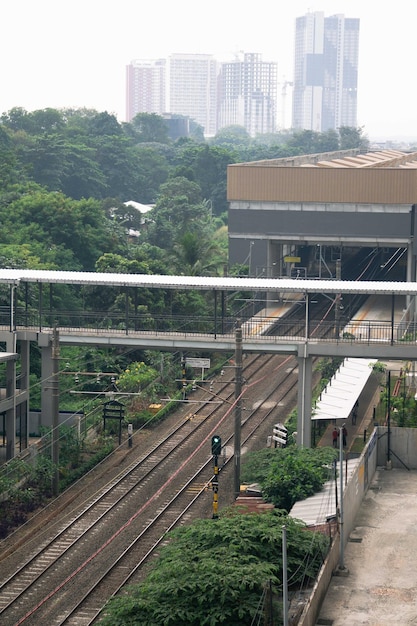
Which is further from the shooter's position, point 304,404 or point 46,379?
point 304,404

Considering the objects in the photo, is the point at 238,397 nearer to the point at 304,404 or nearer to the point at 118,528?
the point at 304,404

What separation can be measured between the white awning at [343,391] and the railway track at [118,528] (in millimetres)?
3226

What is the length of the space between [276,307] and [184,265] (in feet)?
24.9

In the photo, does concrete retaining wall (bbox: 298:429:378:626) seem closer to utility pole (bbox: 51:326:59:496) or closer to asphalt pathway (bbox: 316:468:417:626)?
asphalt pathway (bbox: 316:468:417:626)

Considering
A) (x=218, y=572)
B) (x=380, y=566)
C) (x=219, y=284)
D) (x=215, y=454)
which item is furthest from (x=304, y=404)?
(x=218, y=572)

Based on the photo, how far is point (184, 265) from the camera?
216 ft

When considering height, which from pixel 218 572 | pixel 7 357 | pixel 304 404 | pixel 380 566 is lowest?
pixel 380 566

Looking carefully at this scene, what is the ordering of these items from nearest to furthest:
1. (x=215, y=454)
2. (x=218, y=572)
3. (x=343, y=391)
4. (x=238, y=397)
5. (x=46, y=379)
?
(x=218, y=572)
(x=215, y=454)
(x=238, y=397)
(x=46, y=379)
(x=343, y=391)

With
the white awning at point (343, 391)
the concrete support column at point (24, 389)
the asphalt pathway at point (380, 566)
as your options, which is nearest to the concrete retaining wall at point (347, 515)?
the asphalt pathway at point (380, 566)

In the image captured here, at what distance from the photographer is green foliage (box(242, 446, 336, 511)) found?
1335 inches

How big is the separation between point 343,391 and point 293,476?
1240cm

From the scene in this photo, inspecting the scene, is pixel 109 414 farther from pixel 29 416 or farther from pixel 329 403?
pixel 329 403

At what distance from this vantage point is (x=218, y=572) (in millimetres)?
25266

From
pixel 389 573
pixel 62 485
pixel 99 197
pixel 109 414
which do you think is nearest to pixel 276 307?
pixel 109 414
